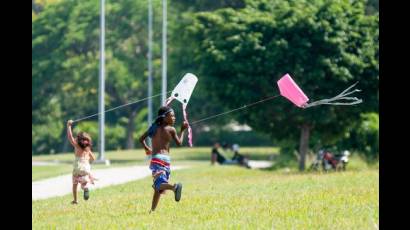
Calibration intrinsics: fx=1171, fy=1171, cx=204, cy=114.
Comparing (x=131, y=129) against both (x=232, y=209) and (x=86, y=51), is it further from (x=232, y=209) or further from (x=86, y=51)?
(x=232, y=209)

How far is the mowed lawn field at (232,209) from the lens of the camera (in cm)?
1387

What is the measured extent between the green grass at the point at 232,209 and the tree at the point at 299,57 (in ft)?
41.7

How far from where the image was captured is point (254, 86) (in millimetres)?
35500

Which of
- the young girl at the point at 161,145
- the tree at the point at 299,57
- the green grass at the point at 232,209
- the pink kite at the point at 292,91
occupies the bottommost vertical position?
the green grass at the point at 232,209

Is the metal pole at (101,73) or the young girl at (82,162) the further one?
the metal pole at (101,73)

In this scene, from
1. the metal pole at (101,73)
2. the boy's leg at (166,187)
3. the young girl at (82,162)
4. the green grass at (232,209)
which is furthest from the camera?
the metal pole at (101,73)

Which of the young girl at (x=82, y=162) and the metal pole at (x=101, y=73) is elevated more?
the metal pole at (x=101, y=73)

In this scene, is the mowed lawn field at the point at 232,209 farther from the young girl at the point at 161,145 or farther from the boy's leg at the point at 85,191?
the young girl at the point at 161,145

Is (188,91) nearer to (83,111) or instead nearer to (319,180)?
(319,180)

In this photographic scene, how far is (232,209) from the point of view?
15.9 metres

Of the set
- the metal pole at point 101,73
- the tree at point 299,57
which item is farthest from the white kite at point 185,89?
the metal pole at point 101,73

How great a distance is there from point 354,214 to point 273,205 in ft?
6.36

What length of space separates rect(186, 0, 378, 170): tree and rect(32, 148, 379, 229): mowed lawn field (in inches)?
490
